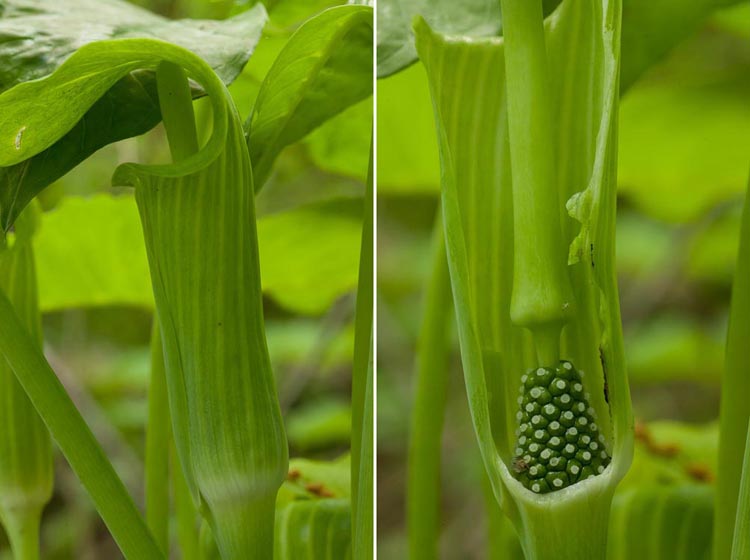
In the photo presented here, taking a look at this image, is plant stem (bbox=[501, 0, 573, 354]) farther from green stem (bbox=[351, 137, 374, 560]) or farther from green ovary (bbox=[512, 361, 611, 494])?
green stem (bbox=[351, 137, 374, 560])

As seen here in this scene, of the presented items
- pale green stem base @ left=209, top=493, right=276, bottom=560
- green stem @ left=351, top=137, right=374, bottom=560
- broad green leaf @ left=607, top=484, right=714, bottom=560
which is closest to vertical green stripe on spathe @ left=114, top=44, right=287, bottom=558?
pale green stem base @ left=209, top=493, right=276, bottom=560

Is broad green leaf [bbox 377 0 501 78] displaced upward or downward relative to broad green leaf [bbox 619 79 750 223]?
upward

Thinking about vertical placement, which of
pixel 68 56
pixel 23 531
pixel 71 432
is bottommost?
pixel 23 531

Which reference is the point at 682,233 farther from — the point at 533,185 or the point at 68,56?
the point at 68,56

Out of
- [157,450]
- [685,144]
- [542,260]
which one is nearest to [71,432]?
[157,450]

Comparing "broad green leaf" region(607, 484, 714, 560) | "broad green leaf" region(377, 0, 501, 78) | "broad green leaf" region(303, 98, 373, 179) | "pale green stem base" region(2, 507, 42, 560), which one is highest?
"broad green leaf" region(377, 0, 501, 78)

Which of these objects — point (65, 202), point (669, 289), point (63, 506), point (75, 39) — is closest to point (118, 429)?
point (63, 506)

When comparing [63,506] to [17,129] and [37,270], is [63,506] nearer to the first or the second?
[37,270]
